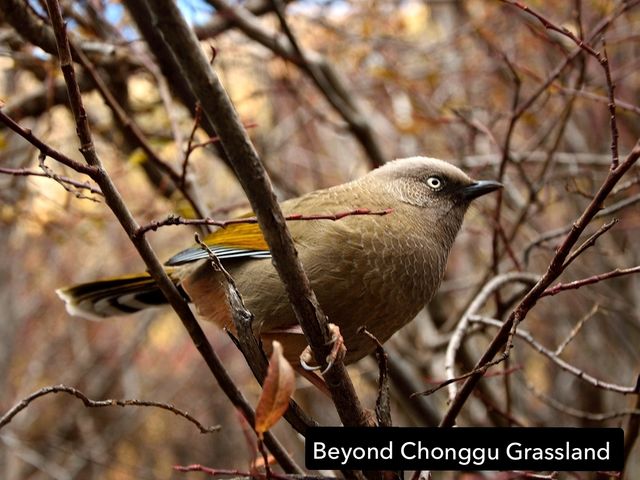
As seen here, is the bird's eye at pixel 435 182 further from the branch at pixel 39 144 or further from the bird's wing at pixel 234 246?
the branch at pixel 39 144

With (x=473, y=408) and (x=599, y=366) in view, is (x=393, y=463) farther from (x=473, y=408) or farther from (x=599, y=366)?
(x=599, y=366)

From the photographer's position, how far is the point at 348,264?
3.14 m

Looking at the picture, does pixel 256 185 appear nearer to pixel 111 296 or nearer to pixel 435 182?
pixel 435 182

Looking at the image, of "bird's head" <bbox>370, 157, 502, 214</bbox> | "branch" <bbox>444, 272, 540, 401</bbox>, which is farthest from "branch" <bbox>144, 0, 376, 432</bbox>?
"bird's head" <bbox>370, 157, 502, 214</bbox>

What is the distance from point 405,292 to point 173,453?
30.8 ft

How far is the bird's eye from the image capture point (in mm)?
3869

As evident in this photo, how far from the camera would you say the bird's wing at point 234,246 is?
11.3 ft

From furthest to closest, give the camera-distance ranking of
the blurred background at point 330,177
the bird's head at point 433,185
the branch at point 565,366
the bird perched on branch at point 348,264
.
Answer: the blurred background at point 330,177
the bird's head at point 433,185
the bird perched on branch at point 348,264
the branch at point 565,366

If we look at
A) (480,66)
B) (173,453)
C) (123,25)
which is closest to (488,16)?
(480,66)

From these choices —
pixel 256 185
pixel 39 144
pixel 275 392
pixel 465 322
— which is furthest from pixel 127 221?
pixel 465 322

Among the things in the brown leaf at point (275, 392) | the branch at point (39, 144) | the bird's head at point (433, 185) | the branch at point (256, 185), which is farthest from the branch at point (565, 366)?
the branch at point (39, 144)

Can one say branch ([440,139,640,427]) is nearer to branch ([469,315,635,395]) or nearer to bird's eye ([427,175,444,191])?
branch ([469,315,635,395])

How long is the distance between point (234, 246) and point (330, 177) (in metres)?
4.73

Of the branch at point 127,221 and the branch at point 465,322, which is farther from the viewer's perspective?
the branch at point 465,322
